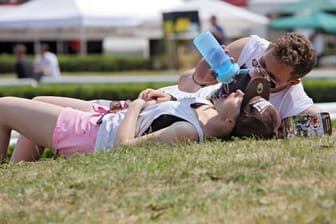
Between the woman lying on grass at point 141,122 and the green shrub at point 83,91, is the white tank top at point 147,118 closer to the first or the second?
the woman lying on grass at point 141,122

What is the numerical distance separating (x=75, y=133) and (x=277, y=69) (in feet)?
4.42

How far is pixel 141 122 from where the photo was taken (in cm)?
545

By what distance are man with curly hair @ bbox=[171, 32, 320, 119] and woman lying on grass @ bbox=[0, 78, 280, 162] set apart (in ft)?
0.57

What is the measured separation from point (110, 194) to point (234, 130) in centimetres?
135

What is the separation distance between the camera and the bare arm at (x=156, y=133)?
5254mm

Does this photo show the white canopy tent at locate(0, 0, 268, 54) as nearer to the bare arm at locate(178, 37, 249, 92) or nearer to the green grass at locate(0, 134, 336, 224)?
the bare arm at locate(178, 37, 249, 92)

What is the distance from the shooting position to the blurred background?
23.3m

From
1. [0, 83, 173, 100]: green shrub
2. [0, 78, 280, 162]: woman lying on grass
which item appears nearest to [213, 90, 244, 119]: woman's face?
[0, 78, 280, 162]: woman lying on grass

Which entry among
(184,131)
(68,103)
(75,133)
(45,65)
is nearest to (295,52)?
(184,131)

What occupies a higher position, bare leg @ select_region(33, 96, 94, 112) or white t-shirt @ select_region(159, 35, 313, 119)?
white t-shirt @ select_region(159, 35, 313, 119)

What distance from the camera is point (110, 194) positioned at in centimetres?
426

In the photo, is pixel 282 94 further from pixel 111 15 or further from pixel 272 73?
pixel 111 15

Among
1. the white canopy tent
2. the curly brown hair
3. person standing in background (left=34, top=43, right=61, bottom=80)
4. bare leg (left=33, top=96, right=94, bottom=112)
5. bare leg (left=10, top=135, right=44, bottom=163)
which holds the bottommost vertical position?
person standing in background (left=34, top=43, right=61, bottom=80)

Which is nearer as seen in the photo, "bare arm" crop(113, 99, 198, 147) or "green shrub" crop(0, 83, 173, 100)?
"bare arm" crop(113, 99, 198, 147)
